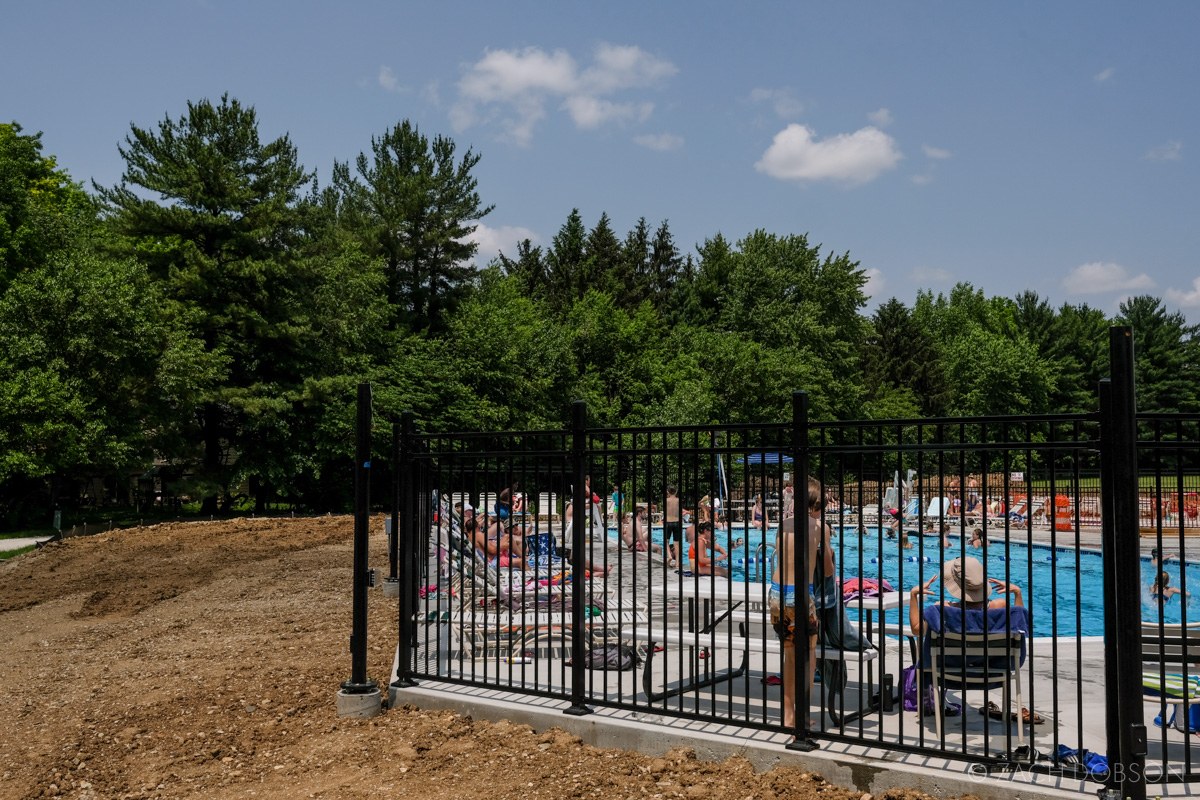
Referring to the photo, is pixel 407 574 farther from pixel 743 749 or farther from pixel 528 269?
pixel 528 269

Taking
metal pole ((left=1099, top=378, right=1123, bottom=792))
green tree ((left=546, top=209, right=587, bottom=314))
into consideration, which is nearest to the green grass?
A: metal pole ((left=1099, top=378, right=1123, bottom=792))

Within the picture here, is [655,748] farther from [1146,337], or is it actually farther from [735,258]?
[1146,337]

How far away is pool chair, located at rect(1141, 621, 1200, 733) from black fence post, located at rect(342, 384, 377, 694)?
4931 millimetres

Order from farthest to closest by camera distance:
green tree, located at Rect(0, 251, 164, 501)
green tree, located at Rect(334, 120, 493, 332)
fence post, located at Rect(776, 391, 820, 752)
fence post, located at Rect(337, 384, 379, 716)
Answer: green tree, located at Rect(334, 120, 493, 332) → green tree, located at Rect(0, 251, 164, 501) → fence post, located at Rect(337, 384, 379, 716) → fence post, located at Rect(776, 391, 820, 752)

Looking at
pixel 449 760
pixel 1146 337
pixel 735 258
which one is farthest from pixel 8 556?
pixel 1146 337

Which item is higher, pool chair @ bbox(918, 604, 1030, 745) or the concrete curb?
pool chair @ bbox(918, 604, 1030, 745)

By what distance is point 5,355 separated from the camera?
2273 cm

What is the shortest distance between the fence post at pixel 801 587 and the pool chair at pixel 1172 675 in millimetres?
1647

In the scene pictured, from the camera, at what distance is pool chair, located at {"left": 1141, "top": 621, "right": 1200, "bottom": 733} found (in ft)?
14.1

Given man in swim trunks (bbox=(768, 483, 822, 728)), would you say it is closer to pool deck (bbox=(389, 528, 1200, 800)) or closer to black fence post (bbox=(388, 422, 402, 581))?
pool deck (bbox=(389, 528, 1200, 800))

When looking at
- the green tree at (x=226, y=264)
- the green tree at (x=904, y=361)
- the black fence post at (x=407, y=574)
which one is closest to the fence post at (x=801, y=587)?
the black fence post at (x=407, y=574)

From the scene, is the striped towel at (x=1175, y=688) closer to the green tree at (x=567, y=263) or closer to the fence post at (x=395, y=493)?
the fence post at (x=395, y=493)

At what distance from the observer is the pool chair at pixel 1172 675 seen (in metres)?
4.29

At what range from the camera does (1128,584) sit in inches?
160
